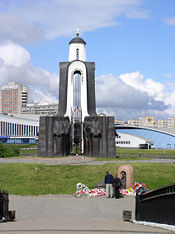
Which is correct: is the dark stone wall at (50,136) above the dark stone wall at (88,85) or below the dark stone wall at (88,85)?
below

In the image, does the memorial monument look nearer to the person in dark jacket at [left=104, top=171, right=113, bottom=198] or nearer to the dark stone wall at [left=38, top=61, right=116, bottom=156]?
the dark stone wall at [left=38, top=61, right=116, bottom=156]

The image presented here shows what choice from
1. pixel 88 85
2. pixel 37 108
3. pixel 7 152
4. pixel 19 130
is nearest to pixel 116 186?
pixel 88 85

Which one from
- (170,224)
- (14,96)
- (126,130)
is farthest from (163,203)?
(14,96)

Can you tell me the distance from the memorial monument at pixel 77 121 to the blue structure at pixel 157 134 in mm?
52844

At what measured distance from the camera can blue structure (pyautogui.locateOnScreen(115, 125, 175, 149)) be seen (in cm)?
9098

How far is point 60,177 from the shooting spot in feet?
75.2

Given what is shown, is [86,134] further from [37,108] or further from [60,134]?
[37,108]

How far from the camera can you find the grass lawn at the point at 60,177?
2056 centimetres

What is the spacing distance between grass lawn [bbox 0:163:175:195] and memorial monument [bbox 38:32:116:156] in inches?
387

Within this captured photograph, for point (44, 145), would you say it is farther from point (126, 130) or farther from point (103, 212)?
point (126, 130)

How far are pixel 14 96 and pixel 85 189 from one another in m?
172

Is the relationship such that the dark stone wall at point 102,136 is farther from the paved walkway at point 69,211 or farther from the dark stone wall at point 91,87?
the paved walkway at point 69,211

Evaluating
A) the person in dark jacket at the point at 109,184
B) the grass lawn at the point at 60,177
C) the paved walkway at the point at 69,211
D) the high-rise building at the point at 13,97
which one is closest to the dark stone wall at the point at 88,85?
the grass lawn at the point at 60,177

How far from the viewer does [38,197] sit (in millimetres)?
18891
